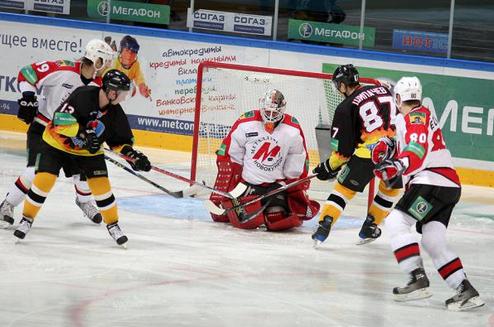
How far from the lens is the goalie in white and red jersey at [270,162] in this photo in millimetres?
6691

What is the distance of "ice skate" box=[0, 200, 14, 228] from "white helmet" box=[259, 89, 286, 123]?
1.62 m

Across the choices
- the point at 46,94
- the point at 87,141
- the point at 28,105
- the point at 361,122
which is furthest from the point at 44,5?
the point at 87,141

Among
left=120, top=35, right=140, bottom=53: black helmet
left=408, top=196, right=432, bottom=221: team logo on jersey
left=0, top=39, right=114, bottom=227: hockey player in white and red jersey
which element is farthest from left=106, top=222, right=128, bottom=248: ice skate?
left=120, top=35, right=140, bottom=53: black helmet

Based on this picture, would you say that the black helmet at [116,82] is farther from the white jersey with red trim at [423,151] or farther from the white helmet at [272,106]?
the white jersey with red trim at [423,151]

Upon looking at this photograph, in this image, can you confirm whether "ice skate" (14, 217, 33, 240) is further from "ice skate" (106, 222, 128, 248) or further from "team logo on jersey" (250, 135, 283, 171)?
"team logo on jersey" (250, 135, 283, 171)

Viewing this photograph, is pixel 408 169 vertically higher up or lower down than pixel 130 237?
higher up

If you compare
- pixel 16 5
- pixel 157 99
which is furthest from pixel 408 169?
pixel 16 5

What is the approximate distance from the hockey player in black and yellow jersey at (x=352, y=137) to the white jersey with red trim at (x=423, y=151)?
3.98 ft

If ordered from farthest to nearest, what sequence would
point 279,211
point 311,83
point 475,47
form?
point 475,47 → point 311,83 → point 279,211

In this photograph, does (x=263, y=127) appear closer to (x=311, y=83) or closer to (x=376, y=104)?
(x=376, y=104)

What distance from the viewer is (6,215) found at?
245 inches

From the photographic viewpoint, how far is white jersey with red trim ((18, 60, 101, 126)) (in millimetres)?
6324

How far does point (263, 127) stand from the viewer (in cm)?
675

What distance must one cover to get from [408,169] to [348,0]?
4.95 metres
